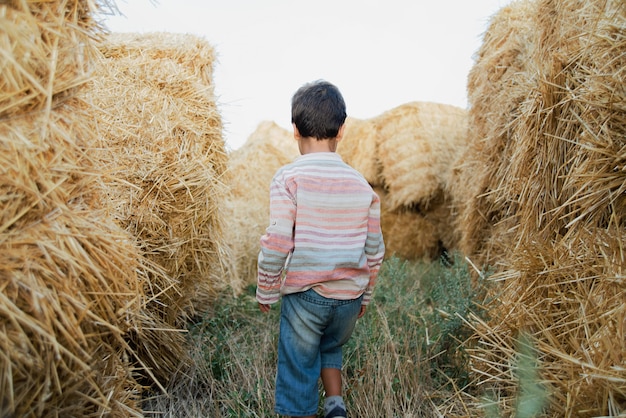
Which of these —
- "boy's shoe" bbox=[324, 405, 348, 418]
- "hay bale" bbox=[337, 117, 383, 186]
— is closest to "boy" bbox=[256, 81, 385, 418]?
"boy's shoe" bbox=[324, 405, 348, 418]

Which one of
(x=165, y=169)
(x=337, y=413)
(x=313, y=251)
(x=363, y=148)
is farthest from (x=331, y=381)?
(x=363, y=148)

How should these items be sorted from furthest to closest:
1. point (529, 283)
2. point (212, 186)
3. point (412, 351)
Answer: point (212, 186)
point (412, 351)
point (529, 283)

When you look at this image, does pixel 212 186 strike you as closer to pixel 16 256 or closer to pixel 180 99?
pixel 180 99

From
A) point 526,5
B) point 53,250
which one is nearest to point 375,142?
point 526,5

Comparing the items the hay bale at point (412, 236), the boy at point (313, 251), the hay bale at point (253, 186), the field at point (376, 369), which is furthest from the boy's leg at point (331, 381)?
the hay bale at point (412, 236)

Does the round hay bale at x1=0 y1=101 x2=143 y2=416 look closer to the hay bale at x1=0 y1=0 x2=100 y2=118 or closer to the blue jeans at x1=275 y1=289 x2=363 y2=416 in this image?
the hay bale at x1=0 y1=0 x2=100 y2=118

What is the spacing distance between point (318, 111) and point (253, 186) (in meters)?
4.67

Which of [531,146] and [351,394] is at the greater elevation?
[531,146]

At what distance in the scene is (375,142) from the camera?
7.10 m

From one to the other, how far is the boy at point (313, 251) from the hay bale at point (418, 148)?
3942 mm

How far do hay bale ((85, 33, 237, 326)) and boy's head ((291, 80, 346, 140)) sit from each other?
93cm

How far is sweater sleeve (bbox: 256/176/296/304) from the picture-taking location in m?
2.18

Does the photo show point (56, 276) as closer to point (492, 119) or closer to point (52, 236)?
point (52, 236)

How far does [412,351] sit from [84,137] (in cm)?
212
